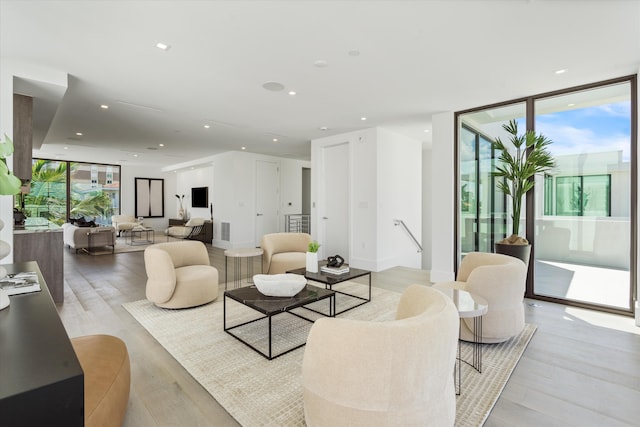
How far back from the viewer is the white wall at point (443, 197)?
4941 millimetres

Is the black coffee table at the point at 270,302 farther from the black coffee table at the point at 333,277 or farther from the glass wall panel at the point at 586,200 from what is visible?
the glass wall panel at the point at 586,200

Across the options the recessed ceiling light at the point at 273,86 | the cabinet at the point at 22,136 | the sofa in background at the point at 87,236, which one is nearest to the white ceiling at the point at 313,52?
the recessed ceiling light at the point at 273,86

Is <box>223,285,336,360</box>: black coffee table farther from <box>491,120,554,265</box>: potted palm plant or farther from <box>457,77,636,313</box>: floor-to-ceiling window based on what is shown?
<box>457,77,636,313</box>: floor-to-ceiling window

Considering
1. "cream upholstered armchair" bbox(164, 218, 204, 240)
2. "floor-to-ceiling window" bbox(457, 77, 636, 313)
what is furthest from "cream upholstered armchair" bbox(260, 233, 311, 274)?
"cream upholstered armchair" bbox(164, 218, 204, 240)

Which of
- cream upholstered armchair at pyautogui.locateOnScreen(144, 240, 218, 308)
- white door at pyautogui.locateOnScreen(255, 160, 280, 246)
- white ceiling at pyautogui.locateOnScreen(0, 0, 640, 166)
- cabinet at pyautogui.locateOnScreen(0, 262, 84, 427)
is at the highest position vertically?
white ceiling at pyautogui.locateOnScreen(0, 0, 640, 166)

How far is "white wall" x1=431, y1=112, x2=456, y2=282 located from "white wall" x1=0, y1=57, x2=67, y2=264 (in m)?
5.13

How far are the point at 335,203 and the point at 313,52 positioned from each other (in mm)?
4047

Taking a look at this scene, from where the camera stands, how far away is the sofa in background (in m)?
7.59

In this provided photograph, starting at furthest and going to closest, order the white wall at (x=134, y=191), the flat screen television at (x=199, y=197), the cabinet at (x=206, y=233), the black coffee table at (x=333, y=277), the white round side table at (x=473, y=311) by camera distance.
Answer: the white wall at (x=134, y=191) < the flat screen television at (x=199, y=197) < the cabinet at (x=206, y=233) < the black coffee table at (x=333, y=277) < the white round side table at (x=473, y=311)

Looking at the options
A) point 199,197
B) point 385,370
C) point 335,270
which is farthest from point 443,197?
point 199,197

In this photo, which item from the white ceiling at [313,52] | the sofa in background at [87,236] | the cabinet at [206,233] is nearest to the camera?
the white ceiling at [313,52]

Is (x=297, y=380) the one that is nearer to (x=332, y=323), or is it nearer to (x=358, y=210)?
(x=332, y=323)

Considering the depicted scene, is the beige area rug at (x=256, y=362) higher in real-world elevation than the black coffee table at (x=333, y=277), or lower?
lower

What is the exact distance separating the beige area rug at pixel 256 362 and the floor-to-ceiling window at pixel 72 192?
9.04m
